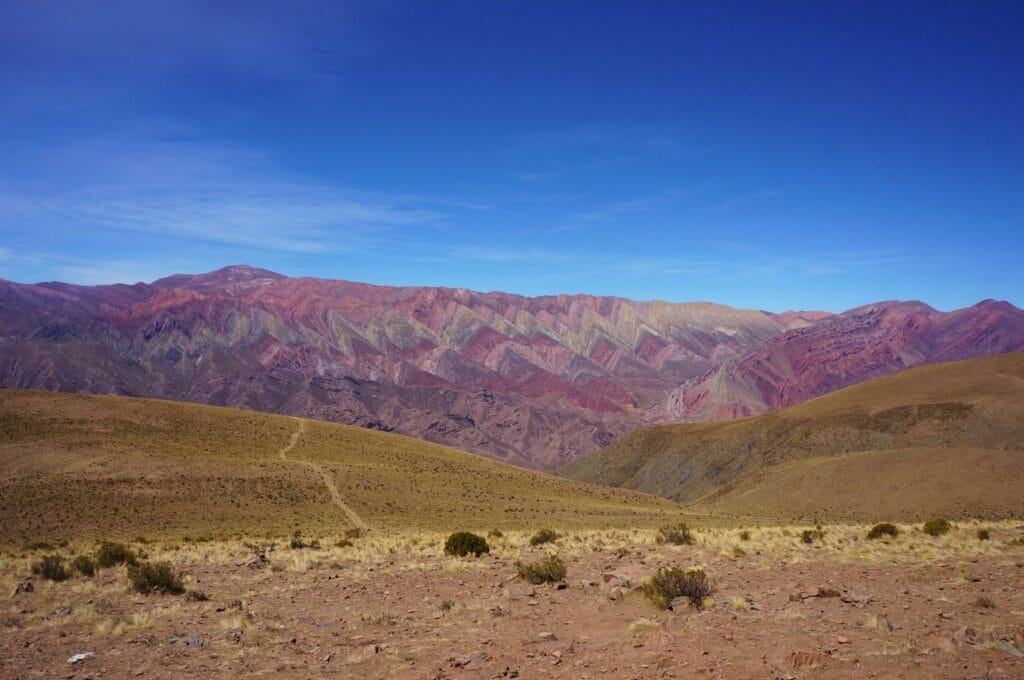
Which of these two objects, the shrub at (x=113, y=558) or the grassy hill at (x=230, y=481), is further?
the grassy hill at (x=230, y=481)

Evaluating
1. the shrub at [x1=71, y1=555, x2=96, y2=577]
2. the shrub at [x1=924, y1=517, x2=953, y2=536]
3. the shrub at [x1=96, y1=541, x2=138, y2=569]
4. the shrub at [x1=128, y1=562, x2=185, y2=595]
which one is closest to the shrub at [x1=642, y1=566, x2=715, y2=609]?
the shrub at [x1=128, y1=562, x2=185, y2=595]

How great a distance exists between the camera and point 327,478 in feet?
163

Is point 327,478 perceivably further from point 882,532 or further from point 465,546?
point 882,532

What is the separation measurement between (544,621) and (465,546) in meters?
8.96

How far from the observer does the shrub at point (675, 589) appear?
12.6m

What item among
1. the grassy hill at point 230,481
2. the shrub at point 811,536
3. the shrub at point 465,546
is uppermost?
the shrub at point 811,536

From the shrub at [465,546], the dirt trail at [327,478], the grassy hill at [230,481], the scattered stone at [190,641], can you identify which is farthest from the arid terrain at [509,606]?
the dirt trail at [327,478]

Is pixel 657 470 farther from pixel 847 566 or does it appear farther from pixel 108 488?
pixel 847 566

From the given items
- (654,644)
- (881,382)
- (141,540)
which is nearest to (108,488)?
(141,540)

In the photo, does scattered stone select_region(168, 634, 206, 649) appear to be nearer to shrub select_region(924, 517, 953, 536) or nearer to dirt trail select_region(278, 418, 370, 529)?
shrub select_region(924, 517, 953, 536)

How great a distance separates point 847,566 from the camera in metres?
16.8

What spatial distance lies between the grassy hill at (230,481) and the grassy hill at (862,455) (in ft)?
48.9

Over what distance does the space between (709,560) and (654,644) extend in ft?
27.7

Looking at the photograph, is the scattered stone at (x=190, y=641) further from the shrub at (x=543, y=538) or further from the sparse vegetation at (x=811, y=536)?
the sparse vegetation at (x=811, y=536)
